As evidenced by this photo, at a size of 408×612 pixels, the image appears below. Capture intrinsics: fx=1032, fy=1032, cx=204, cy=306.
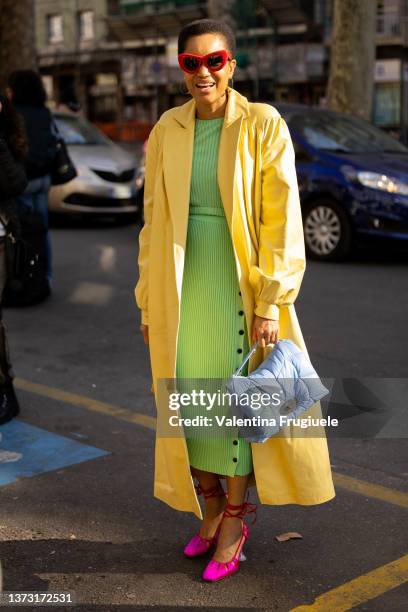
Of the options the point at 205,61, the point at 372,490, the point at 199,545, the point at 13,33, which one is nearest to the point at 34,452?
the point at 199,545

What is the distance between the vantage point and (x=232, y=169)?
3.42m

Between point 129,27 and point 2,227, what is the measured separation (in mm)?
35352

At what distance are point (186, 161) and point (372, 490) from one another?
5.92 ft

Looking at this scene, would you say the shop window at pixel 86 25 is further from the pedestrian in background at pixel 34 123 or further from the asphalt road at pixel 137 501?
the asphalt road at pixel 137 501

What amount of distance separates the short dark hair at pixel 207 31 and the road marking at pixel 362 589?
187 centimetres

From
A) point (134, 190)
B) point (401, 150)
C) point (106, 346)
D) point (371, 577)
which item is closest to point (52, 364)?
point (106, 346)

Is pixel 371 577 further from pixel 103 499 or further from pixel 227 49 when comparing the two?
pixel 227 49

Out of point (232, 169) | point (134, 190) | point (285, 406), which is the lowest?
point (134, 190)

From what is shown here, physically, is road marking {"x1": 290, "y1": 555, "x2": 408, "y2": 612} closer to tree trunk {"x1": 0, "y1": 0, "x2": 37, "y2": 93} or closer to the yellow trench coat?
the yellow trench coat

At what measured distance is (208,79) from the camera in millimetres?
3463

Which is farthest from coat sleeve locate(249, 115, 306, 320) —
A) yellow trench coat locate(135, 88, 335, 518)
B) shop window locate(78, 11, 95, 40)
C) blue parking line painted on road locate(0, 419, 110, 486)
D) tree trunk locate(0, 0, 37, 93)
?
shop window locate(78, 11, 95, 40)

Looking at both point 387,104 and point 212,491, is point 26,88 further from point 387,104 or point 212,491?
point 387,104

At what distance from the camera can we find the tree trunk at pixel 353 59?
18562mm

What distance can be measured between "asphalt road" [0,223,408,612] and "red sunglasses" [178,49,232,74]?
176 centimetres
